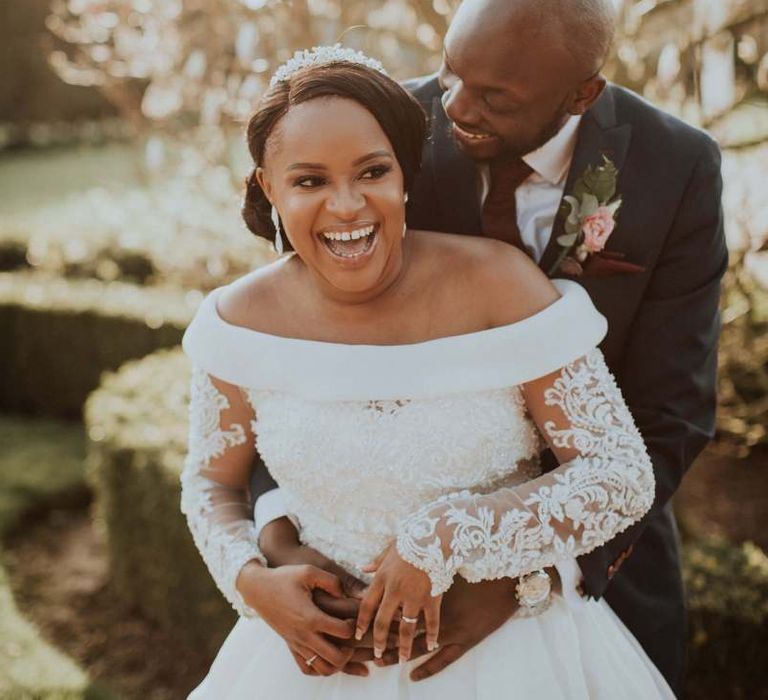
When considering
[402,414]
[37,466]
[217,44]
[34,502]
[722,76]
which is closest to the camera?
[402,414]

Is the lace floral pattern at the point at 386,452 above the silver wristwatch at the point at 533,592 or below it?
above

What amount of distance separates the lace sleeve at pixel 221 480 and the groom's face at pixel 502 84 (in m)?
0.80

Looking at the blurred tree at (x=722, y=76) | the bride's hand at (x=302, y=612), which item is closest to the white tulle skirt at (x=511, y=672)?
the bride's hand at (x=302, y=612)

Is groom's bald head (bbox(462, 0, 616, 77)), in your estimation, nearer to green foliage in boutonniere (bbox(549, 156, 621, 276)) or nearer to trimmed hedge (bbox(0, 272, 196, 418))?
green foliage in boutonniere (bbox(549, 156, 621, 276))

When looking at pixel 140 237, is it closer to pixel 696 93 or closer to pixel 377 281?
pixel 696 93

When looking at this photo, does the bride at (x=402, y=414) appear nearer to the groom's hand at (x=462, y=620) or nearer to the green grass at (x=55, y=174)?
the groom's hand at (x=462, y=620)

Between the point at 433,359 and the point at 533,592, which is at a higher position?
the point at 433,359

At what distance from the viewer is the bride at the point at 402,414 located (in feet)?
6.42

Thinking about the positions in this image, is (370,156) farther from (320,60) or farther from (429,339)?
(429,339)

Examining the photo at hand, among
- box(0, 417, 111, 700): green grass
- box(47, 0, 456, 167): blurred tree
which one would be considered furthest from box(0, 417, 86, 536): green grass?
box(47, 0, 456, 167): blurred tree

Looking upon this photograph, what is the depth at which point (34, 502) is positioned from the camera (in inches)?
245

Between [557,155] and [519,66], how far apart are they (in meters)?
0.34

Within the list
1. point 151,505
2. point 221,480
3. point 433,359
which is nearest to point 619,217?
point 433,359

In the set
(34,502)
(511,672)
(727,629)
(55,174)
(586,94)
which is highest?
(55,174)
